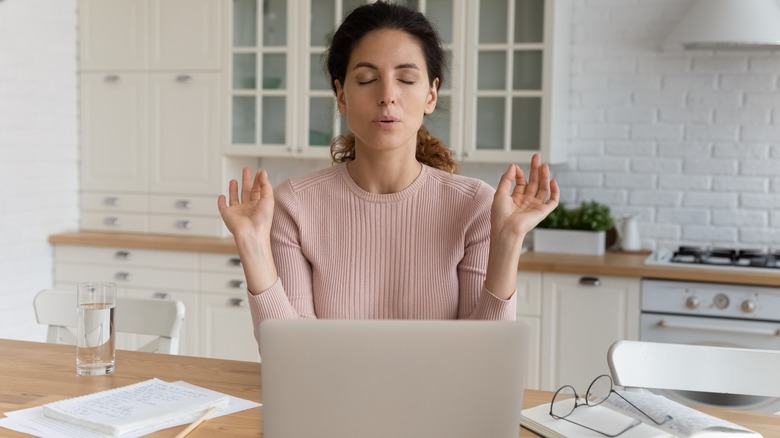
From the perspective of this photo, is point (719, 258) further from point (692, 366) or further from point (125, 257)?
point (125, 257)

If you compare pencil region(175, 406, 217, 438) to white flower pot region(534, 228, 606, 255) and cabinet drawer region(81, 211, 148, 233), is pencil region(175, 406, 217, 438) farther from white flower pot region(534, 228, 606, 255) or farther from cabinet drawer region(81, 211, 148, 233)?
cabinet drawer region(81, 211, 148, 233)

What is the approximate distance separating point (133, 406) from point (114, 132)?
2.90m

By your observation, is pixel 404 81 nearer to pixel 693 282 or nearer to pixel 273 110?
pixel 693 282

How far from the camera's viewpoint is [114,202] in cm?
435

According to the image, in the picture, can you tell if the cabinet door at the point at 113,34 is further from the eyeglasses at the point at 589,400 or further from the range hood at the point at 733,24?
the eyeglasses at the point at 589,400

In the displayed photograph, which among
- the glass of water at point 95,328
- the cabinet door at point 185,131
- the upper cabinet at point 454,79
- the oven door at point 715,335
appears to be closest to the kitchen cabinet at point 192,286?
the cabinet door at point 185,131

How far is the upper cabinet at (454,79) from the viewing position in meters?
3.78

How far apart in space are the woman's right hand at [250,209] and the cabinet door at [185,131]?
2445 mm

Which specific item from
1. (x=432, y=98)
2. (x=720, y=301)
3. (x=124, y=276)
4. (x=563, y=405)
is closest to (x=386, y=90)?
(x=432, y=98)

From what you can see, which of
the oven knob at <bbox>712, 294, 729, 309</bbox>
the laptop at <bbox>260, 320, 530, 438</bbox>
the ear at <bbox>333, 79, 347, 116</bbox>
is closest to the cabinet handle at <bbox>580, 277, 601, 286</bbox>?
the oven knob at <bbox>712, 294, 729, 309</bbox>

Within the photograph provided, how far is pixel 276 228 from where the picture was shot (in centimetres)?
194

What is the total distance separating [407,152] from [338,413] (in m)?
0.84

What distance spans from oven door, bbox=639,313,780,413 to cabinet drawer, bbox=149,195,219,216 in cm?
194

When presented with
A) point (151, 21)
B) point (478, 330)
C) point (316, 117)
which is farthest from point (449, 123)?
point (478, 330)
